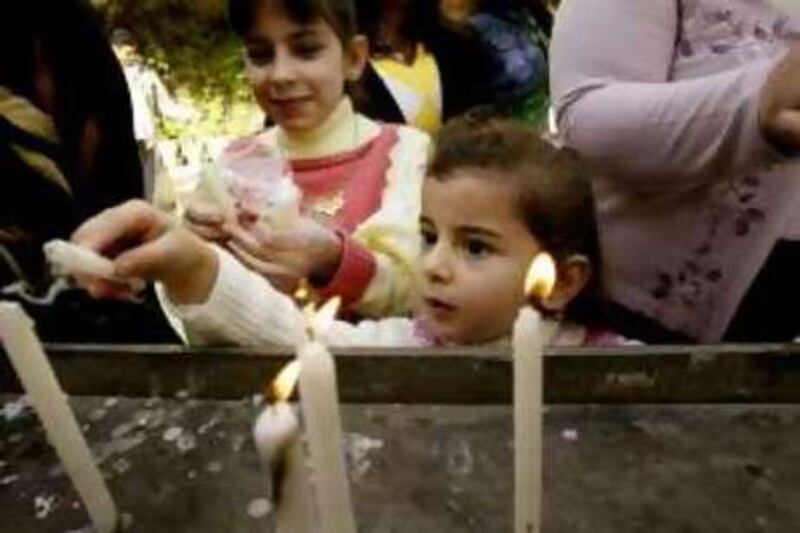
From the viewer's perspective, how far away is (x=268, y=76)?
1.16 metres

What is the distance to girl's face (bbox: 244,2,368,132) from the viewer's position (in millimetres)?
1154

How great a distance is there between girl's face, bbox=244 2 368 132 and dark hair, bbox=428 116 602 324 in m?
0.35

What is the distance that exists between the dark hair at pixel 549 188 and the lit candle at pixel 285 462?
499mm

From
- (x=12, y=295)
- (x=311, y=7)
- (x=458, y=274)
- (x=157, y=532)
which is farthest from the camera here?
(x=311, y=7)

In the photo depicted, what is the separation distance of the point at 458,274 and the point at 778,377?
292 mm

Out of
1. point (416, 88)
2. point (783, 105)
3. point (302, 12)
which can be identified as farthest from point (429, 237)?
point (416, 88)

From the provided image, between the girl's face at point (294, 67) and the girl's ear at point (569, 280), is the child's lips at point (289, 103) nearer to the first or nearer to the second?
the girl's face at point (294, 67)

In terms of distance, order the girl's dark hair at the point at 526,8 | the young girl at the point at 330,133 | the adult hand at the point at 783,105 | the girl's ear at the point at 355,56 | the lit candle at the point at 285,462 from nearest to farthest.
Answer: the lit candle at the point at 285,462
the adult hand at the point at 783,105
the young girl at the point at 330,133
the girl's ear at the point at 355,56
the girl's dark hair at the point at 526,8

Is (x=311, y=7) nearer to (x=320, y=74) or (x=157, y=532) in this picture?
(x=320, y=74)

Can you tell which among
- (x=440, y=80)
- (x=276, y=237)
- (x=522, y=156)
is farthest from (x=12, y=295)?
(x=440, y=80)

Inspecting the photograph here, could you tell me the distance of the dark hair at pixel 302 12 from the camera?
114 cm

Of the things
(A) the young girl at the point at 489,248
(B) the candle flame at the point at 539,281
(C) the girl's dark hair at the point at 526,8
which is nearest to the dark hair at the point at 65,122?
(A) the young girl at the point at 489,248

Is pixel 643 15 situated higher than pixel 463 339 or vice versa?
pixel 643 15

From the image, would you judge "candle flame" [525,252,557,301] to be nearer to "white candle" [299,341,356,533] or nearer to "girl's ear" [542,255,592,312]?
"white candle" [299,341,356,533]
